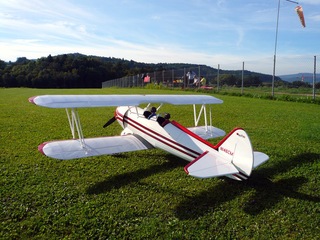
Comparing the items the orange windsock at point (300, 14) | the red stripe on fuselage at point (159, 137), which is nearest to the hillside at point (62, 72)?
the orange windsock at point (300, 14)

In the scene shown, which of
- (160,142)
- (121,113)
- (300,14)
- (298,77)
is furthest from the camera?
(298,77)

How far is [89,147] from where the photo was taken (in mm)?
6828

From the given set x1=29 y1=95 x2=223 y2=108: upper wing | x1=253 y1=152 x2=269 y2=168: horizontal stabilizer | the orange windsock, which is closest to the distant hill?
the orange windsock

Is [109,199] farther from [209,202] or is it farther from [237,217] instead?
[237,217]

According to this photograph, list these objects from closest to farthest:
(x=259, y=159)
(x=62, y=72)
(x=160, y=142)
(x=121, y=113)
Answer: (x=259, y=159) < (x=160, y=142) < (x=121, y=113) < (x=62, y=72)

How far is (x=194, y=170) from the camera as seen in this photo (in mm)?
5047

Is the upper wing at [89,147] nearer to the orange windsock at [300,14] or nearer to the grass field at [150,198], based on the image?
the grass field at [150,198]

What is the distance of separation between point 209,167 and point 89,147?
9.72 ft

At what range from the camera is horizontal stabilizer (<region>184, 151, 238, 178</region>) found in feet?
16.2

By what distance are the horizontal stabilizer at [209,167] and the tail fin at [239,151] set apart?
120 millimetres

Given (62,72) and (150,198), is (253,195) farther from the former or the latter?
(62,72)

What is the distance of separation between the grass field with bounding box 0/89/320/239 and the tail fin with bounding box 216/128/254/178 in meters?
0.60

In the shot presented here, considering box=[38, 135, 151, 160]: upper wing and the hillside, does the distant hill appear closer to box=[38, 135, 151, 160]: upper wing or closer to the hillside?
box=[38, 135, 151, 160]: upper wing

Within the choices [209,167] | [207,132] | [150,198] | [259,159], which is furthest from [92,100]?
[259,159]
